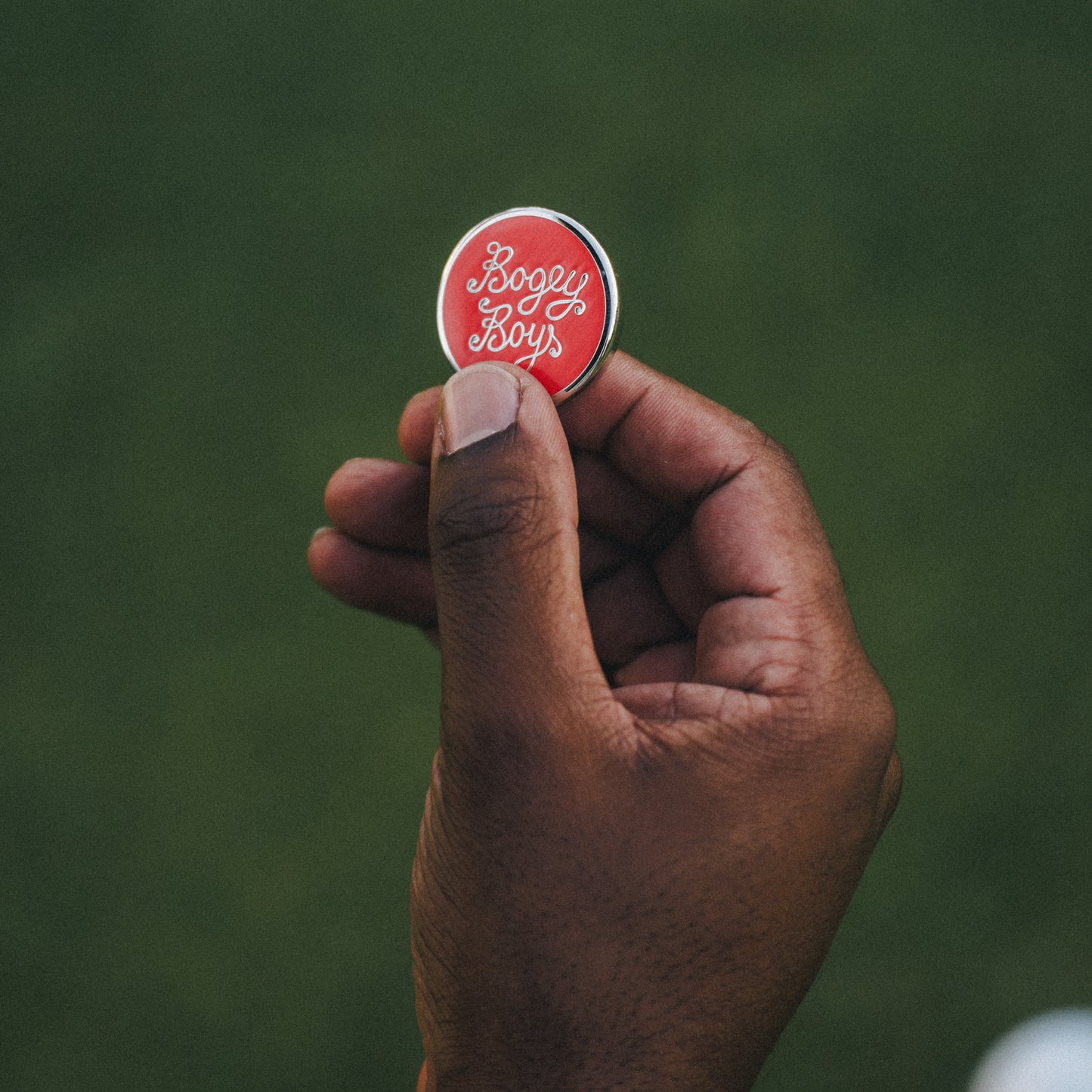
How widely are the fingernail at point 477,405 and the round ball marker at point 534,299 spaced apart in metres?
0.19

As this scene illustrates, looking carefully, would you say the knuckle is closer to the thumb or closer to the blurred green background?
the thumb

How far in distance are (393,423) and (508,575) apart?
4.75ft

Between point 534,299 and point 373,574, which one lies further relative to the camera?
point 373,574

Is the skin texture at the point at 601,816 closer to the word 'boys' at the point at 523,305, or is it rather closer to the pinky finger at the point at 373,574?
the word 'boys' at the point at 523,305

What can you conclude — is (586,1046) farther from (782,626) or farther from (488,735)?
(782,626)

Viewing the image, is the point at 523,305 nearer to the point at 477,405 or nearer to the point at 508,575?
the point at 477,405

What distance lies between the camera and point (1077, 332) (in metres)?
2.53

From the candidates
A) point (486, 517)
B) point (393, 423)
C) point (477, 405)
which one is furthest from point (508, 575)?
point (393, 423)

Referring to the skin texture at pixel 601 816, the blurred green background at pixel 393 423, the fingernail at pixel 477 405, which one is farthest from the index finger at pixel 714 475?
the blurred green background at pixel 393 423

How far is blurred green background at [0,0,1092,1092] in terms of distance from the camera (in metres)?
2.28

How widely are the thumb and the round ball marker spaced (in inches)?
9.2

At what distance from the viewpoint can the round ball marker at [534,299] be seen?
56.7 inches

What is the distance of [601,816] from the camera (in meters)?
1.17

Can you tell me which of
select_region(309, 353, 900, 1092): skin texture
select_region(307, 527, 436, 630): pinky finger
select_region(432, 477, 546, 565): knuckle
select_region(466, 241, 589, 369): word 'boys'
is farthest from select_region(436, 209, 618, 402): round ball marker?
select_region(307, 527, 436, 630): pinky finger
